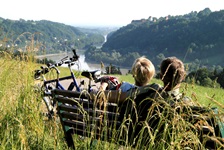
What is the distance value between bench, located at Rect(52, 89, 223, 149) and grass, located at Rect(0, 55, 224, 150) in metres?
0.08

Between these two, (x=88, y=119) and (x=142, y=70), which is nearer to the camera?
(x=88, y=119)

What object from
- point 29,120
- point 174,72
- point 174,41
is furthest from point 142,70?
point 174,41

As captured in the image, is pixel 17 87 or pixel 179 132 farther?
pixel 17 87

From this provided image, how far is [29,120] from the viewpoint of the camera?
2.94 metres

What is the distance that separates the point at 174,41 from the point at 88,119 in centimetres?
12153

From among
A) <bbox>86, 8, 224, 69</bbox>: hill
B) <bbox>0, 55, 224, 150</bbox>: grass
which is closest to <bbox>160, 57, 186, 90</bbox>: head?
<bbox>0, 55, 224, 150</bbox>: grass

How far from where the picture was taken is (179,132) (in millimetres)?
2025

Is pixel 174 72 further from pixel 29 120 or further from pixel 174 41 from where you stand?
pixel 174 41

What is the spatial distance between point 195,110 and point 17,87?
2090 millimetres

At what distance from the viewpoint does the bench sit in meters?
2.42

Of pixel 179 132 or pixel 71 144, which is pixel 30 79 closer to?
pixel 71 144

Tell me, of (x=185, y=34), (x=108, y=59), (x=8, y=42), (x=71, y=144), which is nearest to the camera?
(x=71, y=144)

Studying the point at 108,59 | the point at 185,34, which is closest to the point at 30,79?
the point at 108,59

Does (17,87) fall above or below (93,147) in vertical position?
above
